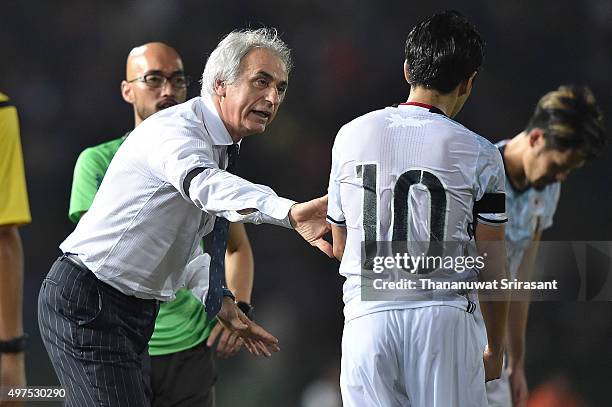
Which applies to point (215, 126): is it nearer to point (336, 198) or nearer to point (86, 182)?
point (336, 198)

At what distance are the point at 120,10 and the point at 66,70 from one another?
0.40 m

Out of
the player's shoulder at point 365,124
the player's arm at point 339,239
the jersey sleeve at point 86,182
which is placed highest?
the player's shoulder at point 365,124

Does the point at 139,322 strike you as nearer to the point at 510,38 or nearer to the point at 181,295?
the point at 181,295

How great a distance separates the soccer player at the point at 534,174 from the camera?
13.3 ft

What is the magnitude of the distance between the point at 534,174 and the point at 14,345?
2.41 meters

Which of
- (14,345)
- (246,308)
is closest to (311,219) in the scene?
(246,308)

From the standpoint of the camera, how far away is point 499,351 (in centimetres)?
249

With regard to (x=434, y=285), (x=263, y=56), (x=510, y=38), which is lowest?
(x=434, y=285)

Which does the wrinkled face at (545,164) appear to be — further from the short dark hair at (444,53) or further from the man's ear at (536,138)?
the short dark hair at (444,53)

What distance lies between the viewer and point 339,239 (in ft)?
8.07

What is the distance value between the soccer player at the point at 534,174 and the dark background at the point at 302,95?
14 cm

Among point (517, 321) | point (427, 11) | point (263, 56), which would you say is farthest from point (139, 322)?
point (427, 11)

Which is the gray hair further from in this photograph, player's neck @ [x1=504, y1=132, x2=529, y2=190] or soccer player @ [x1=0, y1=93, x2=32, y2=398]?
soccer player @ [x1=0, y1=93, x2=32, y2=398]

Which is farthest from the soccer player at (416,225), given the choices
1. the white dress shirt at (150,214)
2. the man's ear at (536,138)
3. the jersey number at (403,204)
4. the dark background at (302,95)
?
the dark background at (302,95)
